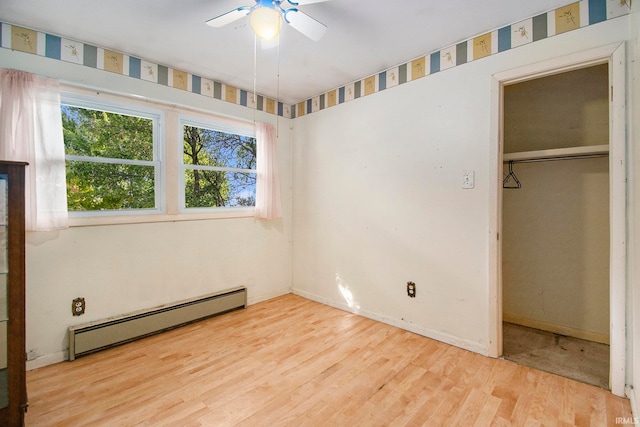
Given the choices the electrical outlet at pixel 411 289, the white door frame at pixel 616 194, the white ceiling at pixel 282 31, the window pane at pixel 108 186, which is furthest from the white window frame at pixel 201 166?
the white door frame at pixel 616 194

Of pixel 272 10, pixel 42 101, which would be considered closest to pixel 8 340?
pixel 42 101

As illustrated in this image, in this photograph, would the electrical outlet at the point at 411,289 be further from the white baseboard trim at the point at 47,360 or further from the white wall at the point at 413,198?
the white baseboard trim at the point at 47,360

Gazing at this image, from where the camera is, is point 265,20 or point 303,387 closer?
point 265,20

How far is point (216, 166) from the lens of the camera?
3141 mm

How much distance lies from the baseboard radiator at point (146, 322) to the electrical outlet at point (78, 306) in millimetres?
104

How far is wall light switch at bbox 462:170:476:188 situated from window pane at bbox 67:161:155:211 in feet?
9.00

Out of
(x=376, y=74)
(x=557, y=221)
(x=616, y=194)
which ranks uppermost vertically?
(x=376, y=74)

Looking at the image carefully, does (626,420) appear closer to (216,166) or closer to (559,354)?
(559,354)

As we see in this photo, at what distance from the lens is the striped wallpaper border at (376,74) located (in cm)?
184

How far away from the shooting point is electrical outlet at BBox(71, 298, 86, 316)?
2.23 metres

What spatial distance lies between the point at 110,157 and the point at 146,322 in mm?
1448

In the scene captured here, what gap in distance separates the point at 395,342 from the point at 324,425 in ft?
3.67

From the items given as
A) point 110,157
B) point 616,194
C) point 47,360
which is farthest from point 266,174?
point 616,194

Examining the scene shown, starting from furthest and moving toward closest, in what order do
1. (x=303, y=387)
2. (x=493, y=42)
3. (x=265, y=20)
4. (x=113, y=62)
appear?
(x=113, y=62)
(x=493, y=42)
(x=303, y=387)
(x=265, y=20)
